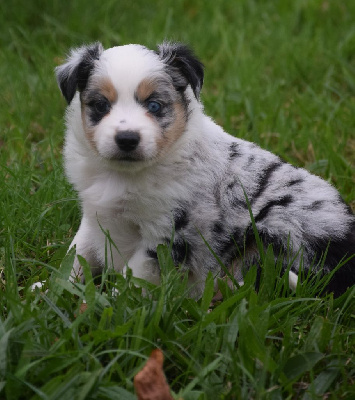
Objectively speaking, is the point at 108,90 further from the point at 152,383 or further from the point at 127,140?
the point at 152,383

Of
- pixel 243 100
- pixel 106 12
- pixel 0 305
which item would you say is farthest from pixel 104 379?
pixel 106 12

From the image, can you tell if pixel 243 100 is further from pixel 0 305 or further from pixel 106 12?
pixel 0 305

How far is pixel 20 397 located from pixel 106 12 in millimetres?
6026

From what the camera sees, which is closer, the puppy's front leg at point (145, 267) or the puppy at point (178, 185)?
the puppy at point (178, 185)

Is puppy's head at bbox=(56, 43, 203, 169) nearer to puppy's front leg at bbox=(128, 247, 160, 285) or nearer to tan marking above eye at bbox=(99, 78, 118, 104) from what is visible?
tan marking above eye at bbox=(99, 78, 118, 104)

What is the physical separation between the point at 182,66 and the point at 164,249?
46.4 inches

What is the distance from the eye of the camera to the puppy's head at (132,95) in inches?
155

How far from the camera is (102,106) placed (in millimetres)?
4055

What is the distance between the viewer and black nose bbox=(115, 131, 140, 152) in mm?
3861

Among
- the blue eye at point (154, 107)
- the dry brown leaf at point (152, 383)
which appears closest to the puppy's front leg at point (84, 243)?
the blue eye at point (154, 107)

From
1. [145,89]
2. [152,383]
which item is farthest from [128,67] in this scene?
[152,383]

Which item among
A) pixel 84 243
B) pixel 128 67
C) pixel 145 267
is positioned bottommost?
pixel 84 243

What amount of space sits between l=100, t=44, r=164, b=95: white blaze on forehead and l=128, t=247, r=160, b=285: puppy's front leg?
1.02m

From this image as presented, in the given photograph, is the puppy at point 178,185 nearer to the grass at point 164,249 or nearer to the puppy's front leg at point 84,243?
the puppy's front leg at point 84,243
